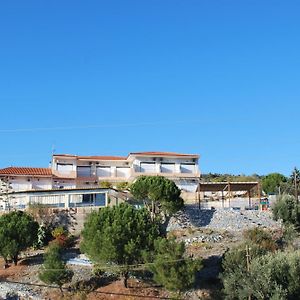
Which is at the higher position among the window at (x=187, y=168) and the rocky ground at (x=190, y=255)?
the window at (x=187, y=168)

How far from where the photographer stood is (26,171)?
65375mm

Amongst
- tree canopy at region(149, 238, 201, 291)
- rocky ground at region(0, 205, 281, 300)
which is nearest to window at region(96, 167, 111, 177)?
rocky ground at region(0, 205, 281, 300)

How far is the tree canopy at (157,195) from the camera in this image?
47.4 metres

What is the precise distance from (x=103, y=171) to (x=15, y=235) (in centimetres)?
2869

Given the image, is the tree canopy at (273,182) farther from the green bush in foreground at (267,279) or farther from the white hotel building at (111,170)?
the green bush in foreground at (267,279)

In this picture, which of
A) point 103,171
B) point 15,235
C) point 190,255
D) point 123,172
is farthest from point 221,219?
point 103,171

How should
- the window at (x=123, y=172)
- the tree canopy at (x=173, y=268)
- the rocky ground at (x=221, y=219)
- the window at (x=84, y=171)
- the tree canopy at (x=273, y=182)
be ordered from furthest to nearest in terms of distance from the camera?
the tree canopy at (x=273, y=182) → the window at (x=123, y=172) → the window at (x=84, y=171) → the rocky ground at (x=221, y=219) → the tree canopy at (x=173, y=268)

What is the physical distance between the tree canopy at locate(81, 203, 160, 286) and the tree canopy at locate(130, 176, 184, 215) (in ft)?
23.8

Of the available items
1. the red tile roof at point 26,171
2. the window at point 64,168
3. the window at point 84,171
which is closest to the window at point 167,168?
the window at point 84,171

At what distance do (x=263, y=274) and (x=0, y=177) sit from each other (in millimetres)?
38216

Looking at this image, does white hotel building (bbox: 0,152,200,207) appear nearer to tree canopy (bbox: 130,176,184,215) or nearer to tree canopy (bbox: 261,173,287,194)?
tree canopy (bbox: 130,176,184,215)

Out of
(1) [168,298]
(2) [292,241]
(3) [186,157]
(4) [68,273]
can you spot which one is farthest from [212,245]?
(3) [186,157]

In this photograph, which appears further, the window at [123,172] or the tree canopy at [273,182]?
the tree canopy at [273,182]

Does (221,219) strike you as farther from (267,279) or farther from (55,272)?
(55,272)
